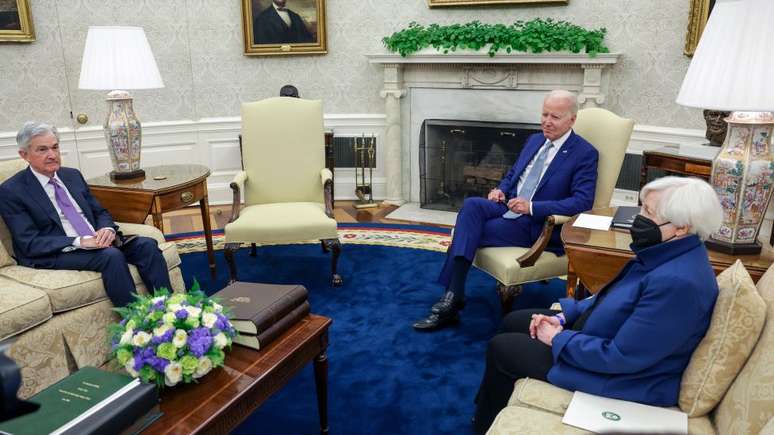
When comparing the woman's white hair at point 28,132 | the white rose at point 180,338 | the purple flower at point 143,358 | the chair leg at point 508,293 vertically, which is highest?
the woman's white hair at point 28,132

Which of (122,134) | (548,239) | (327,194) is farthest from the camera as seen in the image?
(327,194)

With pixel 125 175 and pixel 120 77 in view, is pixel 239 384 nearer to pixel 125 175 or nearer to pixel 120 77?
pixel 125 175

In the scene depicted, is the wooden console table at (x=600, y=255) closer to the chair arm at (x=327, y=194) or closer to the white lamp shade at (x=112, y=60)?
the chair arm at (x=327, y=194)

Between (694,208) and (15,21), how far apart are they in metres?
5.24

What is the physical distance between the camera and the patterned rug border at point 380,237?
4.63m

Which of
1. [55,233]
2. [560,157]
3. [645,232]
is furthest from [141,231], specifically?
[645,232]

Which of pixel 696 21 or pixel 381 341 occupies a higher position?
pixel 696 21

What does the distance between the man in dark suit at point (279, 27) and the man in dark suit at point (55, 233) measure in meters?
3.06

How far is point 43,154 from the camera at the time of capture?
9.39ft

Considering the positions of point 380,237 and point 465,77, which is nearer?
point 380,237

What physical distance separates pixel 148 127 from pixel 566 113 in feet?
13.2

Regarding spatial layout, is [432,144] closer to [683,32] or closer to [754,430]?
[683,32]

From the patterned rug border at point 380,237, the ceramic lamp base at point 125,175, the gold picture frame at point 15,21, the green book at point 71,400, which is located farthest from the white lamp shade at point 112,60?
the green book at point 71,400

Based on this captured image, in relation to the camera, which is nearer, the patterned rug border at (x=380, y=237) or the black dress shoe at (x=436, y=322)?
the black dress shoe at (x=436, y=322)
